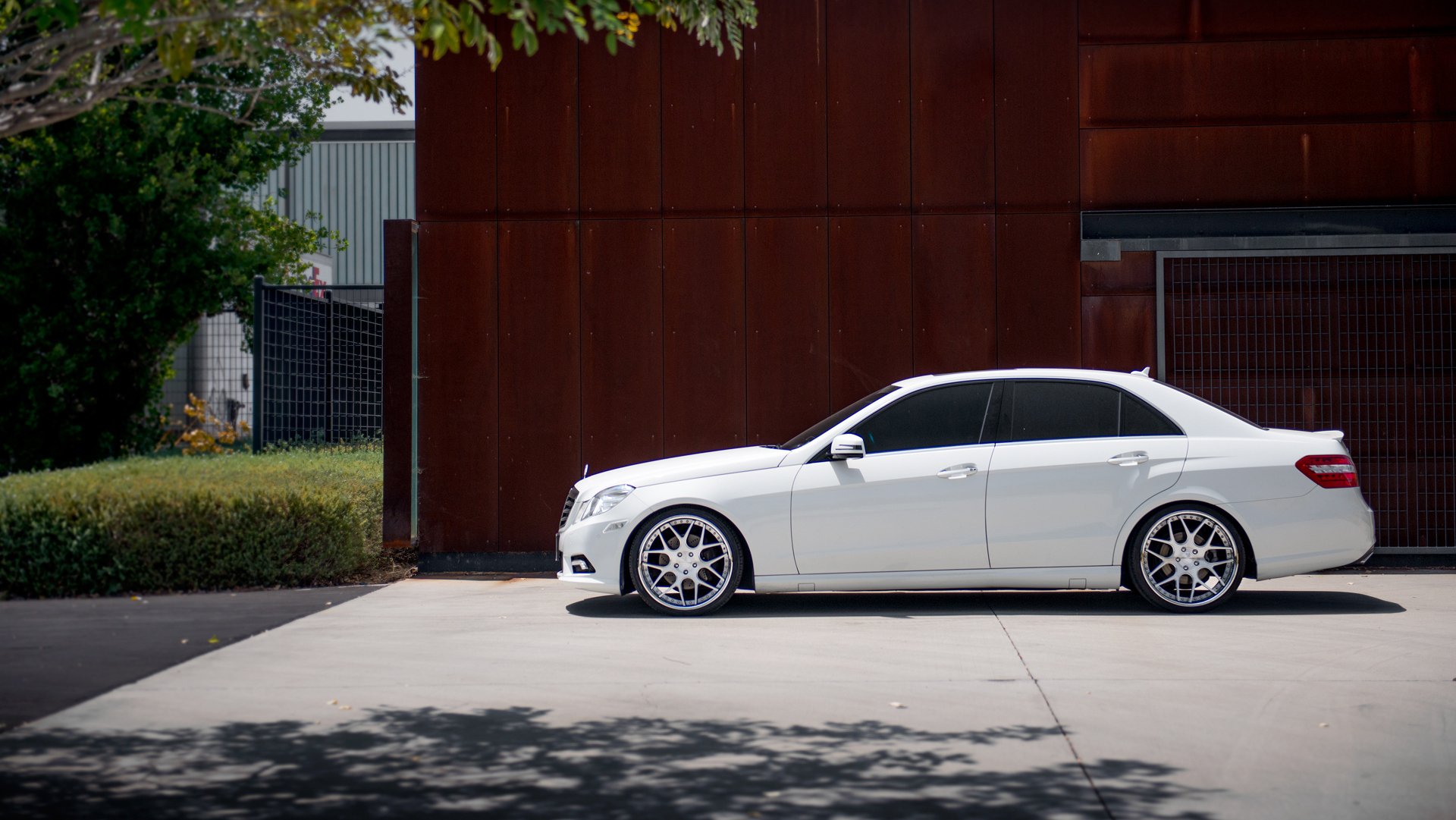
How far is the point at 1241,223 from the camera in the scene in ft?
41.7

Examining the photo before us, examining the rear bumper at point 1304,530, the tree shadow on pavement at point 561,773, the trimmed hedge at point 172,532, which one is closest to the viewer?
the tree shadow on pavement at point 561,773

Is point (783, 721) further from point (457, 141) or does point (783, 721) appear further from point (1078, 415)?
point (457, 141)

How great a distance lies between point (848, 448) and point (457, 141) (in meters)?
5.34

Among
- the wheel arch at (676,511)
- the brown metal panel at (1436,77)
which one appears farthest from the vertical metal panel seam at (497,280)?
the brown metal panel at (1436,77)

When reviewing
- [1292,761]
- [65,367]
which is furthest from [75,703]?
[65,367]

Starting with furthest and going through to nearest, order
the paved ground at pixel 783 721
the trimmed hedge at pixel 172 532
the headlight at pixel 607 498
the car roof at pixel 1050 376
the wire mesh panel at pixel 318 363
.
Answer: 1. the wire mesh panel at pixel 318 363
2. the trimmed hedge at pixel 172 532
3. the car roof at pixel 1050 376
4. the headlight at pixel 607 498
5. the paved ground at pixel 783 721

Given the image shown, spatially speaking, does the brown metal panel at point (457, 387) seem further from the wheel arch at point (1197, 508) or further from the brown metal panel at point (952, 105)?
the wheel arch at point (1197, 508)

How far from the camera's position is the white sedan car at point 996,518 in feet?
31.3

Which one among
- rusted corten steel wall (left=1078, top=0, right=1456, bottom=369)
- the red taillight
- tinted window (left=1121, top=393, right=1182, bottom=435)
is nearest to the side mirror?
tinted window (left=1121, top=393, right=1182, bottom=435)

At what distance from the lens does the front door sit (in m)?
9.55

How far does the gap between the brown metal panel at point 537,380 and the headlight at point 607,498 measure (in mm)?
3035

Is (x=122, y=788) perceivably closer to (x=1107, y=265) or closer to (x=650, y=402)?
(x=650, y=402)

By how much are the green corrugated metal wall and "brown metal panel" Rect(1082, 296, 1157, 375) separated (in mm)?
23196

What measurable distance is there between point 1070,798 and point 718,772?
124 cm
